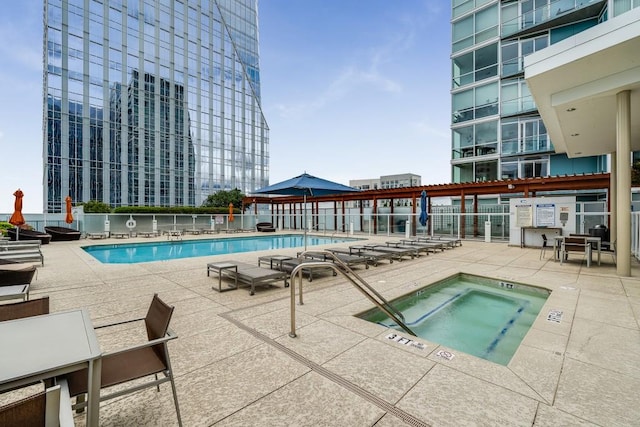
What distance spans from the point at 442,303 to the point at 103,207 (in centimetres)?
2313

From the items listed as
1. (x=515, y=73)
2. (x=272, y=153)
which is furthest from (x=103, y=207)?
(x=272, y=153)

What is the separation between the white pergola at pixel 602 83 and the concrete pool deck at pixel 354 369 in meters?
2.46

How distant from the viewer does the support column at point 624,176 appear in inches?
235

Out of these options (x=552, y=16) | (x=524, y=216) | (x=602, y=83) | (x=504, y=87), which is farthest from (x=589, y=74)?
(x=552, y=16)

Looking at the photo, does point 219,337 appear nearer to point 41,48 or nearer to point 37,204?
point 37,204

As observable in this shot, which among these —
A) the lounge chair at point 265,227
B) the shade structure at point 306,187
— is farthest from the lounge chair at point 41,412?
the lounge chair at point 265,227

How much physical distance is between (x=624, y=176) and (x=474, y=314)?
466 centimetres

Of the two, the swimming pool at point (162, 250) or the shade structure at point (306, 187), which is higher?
the shade structure at point (306, 187)

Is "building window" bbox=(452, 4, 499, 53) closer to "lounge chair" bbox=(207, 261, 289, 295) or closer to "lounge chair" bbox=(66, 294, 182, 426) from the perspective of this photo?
"lounge chair" bbox=(207, 261, 289, 295)

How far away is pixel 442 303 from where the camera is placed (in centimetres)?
509

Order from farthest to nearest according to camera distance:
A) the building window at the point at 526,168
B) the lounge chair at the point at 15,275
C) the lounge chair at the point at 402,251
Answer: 1. the building window at the point at 526,168
2. the lounge chair at the point at 402,251
3. the lounge chair at the point at 15,275

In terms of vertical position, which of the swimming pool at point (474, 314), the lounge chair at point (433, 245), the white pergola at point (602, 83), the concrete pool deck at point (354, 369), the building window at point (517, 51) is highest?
the building window at point (517, 51)

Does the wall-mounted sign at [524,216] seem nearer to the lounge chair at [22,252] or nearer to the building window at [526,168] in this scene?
the building window at [526,168]

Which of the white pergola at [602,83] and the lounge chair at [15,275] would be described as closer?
the lounge chair at [15,275]
